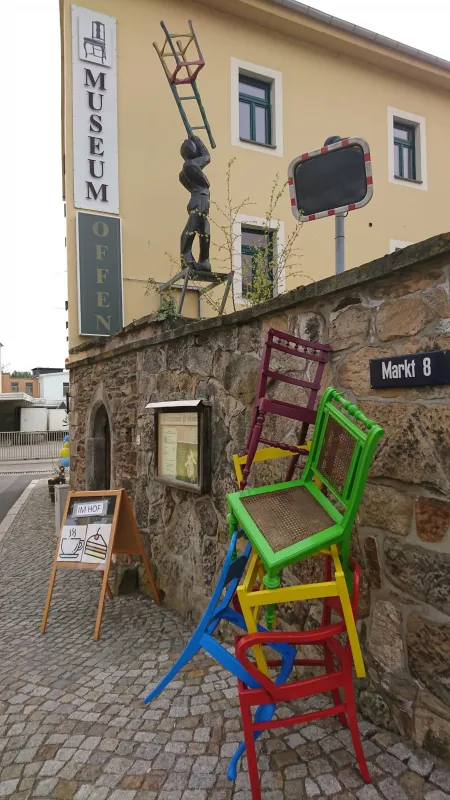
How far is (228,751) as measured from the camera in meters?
2.21

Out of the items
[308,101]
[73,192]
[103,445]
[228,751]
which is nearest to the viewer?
[228,751]

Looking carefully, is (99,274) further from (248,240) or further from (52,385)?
(52,385)

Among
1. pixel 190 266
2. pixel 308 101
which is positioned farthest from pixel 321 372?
pixel 308 101

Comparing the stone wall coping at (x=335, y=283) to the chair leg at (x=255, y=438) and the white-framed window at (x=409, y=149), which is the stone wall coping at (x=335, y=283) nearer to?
the chair leg at (x=255, y=438)

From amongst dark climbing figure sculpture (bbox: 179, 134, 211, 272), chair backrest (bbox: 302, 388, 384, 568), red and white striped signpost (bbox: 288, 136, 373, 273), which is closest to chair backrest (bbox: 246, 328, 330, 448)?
chair backrest (bbox: 302, 388, 384, 568)

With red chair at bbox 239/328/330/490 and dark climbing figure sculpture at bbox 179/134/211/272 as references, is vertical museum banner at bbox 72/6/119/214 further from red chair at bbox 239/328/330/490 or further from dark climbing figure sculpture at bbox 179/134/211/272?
red chair at bbox 239/328/330/490

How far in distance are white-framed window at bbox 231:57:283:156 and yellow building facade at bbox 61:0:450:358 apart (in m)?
0.02

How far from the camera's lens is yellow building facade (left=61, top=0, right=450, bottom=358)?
837cm

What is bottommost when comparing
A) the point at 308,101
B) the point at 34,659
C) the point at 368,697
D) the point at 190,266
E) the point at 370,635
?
the point at 34,659

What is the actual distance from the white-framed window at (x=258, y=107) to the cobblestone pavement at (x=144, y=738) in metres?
8.98

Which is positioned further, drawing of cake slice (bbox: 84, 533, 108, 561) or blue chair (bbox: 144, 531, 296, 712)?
drawing of cake slice (bbox: 84, 533, 108, 561)

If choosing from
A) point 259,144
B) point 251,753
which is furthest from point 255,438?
point 259,144

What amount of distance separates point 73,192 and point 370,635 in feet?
26.3

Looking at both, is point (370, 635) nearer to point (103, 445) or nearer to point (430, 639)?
point (430, 639)
